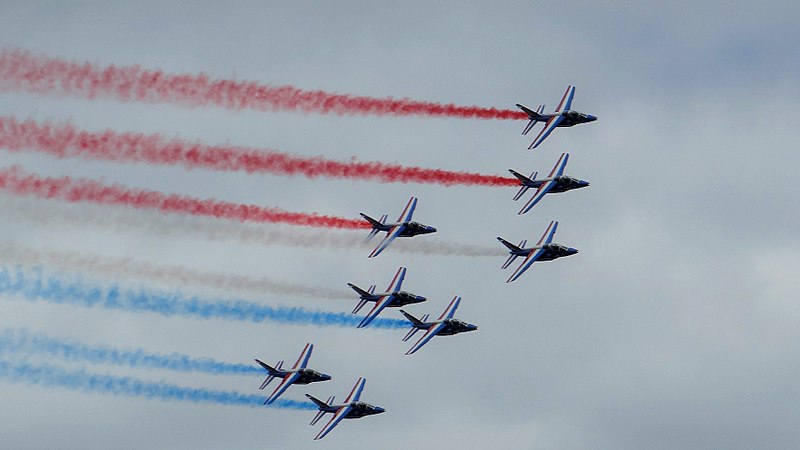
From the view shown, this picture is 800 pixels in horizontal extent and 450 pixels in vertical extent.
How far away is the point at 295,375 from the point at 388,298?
655cm

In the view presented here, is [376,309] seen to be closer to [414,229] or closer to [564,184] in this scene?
[414,229]

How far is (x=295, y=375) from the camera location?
92.1 meters

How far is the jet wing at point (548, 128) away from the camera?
9362 cm

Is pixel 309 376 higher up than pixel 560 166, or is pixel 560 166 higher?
pixel 560 166

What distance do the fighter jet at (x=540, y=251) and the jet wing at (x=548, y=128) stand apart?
572 centimetres

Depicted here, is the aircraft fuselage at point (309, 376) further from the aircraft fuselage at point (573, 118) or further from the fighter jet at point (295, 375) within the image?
the aircraft fuselage at point (573, 118)

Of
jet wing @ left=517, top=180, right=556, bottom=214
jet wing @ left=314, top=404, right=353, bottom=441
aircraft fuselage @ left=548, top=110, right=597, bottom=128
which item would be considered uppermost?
aircraft fuselage @ left=548, top=110, right=597, bottom=128

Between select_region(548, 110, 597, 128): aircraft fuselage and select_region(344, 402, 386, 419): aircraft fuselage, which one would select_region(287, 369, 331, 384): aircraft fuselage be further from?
select_region(548, 110, 597, 128): aircraft fuselage

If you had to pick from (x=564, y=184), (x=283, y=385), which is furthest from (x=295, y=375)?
(x=564, y=184)

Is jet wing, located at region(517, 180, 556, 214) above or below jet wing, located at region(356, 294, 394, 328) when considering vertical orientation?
above

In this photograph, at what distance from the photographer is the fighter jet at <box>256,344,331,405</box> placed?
3556 inches

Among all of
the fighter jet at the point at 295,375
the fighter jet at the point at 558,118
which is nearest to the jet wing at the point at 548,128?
the fighter jet at the point at 558,118

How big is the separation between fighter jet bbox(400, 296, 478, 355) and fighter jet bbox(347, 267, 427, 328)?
3.01 ft

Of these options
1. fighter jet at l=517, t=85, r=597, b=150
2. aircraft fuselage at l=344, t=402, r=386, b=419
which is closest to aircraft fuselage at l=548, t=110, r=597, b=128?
fighter jet at l=517, t=85, r=597, b=150
